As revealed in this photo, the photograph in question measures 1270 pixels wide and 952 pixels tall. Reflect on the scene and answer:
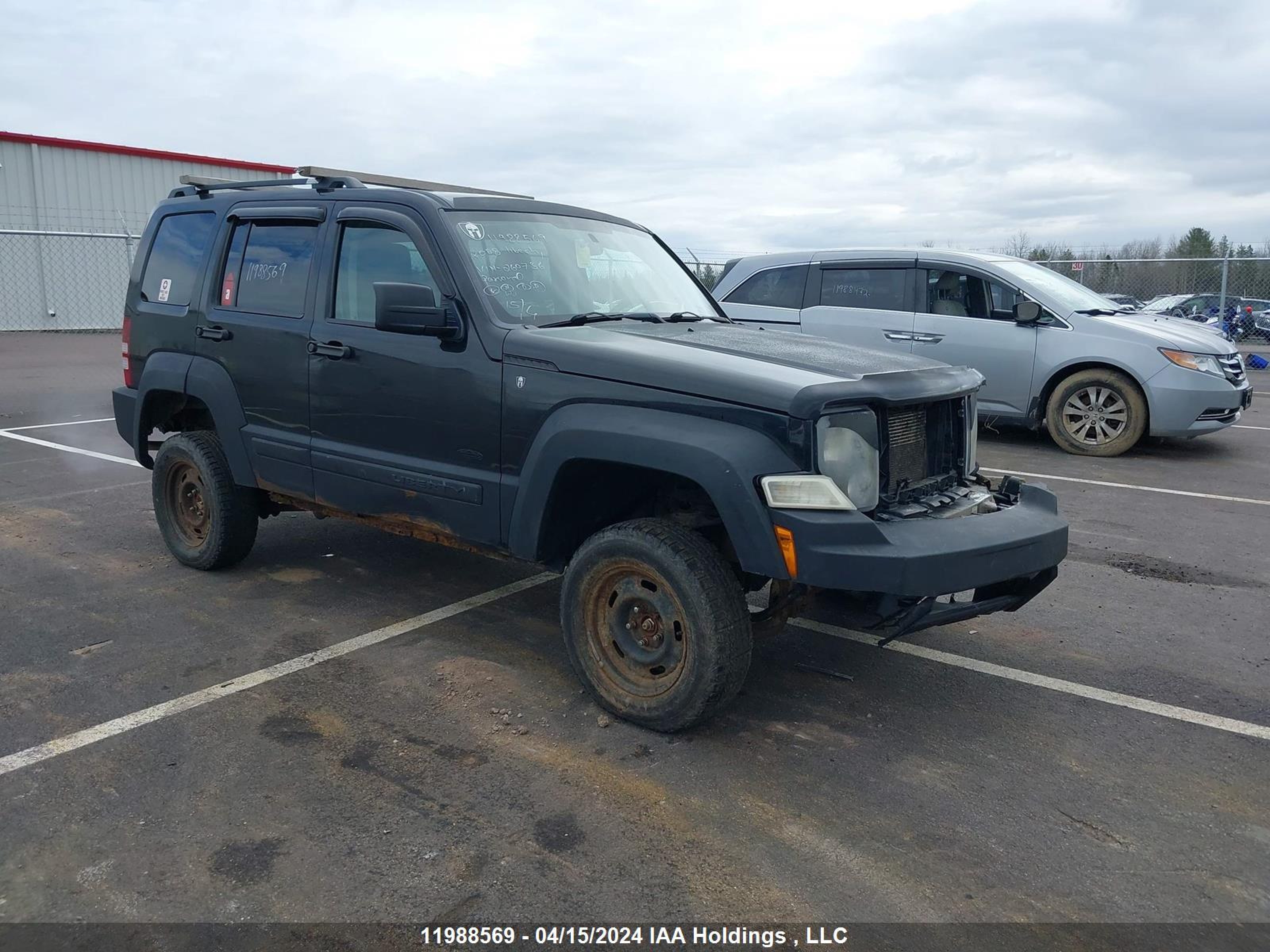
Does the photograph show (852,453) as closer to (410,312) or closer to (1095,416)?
(410,312)

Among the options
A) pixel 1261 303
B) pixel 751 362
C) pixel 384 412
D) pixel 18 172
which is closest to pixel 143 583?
pixel 384 412

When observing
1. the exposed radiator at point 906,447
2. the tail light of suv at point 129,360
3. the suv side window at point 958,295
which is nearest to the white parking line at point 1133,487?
the suv side window at point 958,295

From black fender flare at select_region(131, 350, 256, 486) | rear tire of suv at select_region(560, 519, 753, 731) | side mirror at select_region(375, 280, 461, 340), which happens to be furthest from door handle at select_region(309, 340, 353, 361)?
rear tire of suv at select_region(560, 519, 753, 731)

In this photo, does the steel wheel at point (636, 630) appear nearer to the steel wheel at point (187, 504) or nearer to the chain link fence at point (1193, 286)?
the steel wheel at point (187, 504)

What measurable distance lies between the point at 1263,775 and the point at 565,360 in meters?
2.91

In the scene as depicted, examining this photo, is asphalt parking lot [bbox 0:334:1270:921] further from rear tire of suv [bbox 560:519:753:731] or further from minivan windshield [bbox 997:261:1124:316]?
minivan windshield [bbox 997:261:1124:316]

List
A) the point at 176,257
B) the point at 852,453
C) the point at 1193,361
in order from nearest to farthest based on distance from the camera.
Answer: the point at 852,453 → the point at 176,257 → the point at 1193,361

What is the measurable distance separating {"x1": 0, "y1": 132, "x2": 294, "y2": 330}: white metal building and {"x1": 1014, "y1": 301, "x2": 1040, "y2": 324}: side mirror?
734 inches

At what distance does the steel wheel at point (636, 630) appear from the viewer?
372 cm

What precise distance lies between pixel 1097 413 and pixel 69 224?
24003 millimetres

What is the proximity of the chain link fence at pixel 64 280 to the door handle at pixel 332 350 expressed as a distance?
19.2 metres

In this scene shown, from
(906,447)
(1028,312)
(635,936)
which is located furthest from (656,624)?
(1028,312)

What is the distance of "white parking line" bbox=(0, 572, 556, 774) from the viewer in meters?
3.62

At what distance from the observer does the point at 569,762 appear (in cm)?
359
